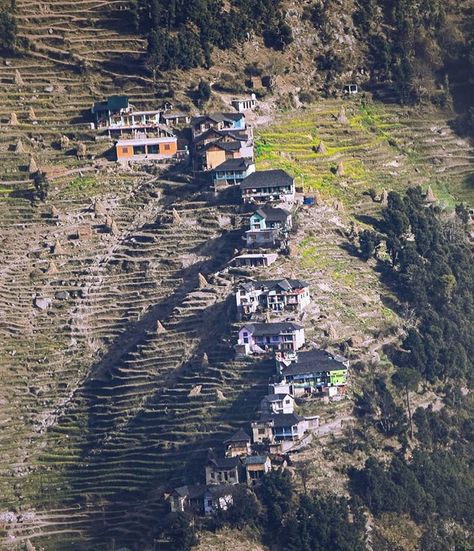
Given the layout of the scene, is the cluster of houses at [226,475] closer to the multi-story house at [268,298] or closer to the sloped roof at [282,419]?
the sloped roof at [282,419]

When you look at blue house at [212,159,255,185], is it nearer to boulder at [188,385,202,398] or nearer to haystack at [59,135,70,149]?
haystack at [59,135,70,149]

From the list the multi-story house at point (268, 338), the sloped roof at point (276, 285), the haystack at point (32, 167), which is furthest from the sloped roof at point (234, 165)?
the multi-story house at point (268, 338)

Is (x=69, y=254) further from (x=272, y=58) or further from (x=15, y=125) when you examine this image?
(x=272, y=58)

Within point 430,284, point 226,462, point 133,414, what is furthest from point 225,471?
point 430,284

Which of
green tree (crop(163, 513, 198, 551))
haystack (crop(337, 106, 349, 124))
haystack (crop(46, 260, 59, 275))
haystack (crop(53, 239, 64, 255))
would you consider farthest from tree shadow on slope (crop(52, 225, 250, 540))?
haystack (crop(337, 106, 349, 124))

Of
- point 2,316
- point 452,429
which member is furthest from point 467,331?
point 2,316

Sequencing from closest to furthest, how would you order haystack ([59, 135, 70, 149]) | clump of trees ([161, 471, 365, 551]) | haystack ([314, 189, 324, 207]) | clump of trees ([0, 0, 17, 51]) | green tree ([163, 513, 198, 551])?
green tree ([163, 513, 198, 551]) < clump of trees ([161, 471, 365, 551]) < haystack ([314, 189, 324, 207]) < haystack ([59, 135, 70, 149]) < clump of trees ([0, 0, 17, 51])
